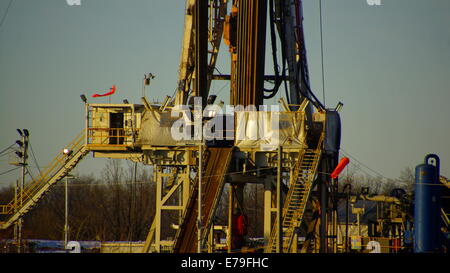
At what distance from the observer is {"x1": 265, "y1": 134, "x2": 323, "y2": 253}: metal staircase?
1507 inches

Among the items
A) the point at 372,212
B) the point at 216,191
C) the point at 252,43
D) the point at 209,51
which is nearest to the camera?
the point at 216,191

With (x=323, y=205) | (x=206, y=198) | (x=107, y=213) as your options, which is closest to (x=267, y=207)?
(x=323, y=205)

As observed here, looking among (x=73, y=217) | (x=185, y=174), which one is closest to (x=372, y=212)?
(x=185, y=174)

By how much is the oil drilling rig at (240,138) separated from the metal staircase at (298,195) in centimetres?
5

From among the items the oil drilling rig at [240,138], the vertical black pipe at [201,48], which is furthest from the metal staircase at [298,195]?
the vertical black pipe at [201,48]

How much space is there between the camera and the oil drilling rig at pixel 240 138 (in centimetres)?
3959

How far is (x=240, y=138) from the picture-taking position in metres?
40.9

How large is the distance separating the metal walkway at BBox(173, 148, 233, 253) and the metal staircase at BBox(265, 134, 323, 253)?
3326 millimetres

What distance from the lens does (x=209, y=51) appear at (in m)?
47.1

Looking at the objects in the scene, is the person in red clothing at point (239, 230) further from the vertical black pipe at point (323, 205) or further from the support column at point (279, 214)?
the support column at point (279, 214)

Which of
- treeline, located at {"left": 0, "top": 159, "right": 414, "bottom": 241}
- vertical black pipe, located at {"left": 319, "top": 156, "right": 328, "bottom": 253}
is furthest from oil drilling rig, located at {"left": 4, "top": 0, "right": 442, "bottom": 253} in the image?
treeline, located at {"left": 0, "top": 159, "right": 414, "bottom": 241}

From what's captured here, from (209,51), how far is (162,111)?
6675 mm

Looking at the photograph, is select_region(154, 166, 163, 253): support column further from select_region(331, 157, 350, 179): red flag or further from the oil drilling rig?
select_region(331, 157, 350, 179): red flag

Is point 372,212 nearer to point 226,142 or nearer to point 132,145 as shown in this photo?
point 226,142
